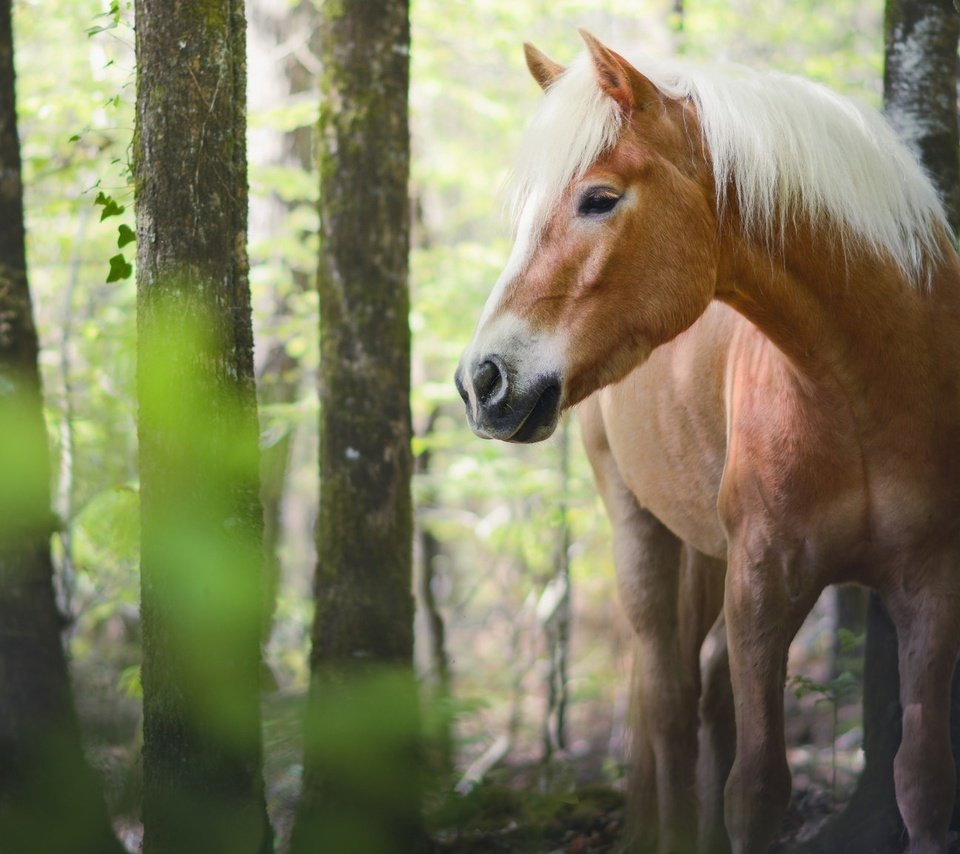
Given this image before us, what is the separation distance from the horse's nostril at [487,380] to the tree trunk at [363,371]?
1635 mm

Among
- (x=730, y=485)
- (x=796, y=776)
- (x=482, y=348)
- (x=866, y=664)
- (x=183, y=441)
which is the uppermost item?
(x=482, y=348)

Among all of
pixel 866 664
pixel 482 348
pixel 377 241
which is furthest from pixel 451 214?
pixel 482 348

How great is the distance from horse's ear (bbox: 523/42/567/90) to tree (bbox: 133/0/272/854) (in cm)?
94

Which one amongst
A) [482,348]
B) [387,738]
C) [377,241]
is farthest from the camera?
[377,241]

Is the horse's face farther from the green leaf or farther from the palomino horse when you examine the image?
the green leaf

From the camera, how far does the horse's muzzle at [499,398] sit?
2.73 meters

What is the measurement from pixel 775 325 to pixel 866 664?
1.86m

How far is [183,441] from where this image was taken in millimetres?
2857

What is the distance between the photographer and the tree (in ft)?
9.34

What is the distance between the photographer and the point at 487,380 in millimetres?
2736

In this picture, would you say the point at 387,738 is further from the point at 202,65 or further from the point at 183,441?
the point at 202,65

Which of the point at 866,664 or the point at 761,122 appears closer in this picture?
the point at 761,122

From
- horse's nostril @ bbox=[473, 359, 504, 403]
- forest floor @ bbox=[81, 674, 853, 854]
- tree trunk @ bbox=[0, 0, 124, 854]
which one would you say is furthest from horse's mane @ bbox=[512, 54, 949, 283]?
forest floor @ bbox=[81, 674, 853, 854]

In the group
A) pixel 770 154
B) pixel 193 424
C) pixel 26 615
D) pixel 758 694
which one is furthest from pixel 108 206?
pixel 758 694
